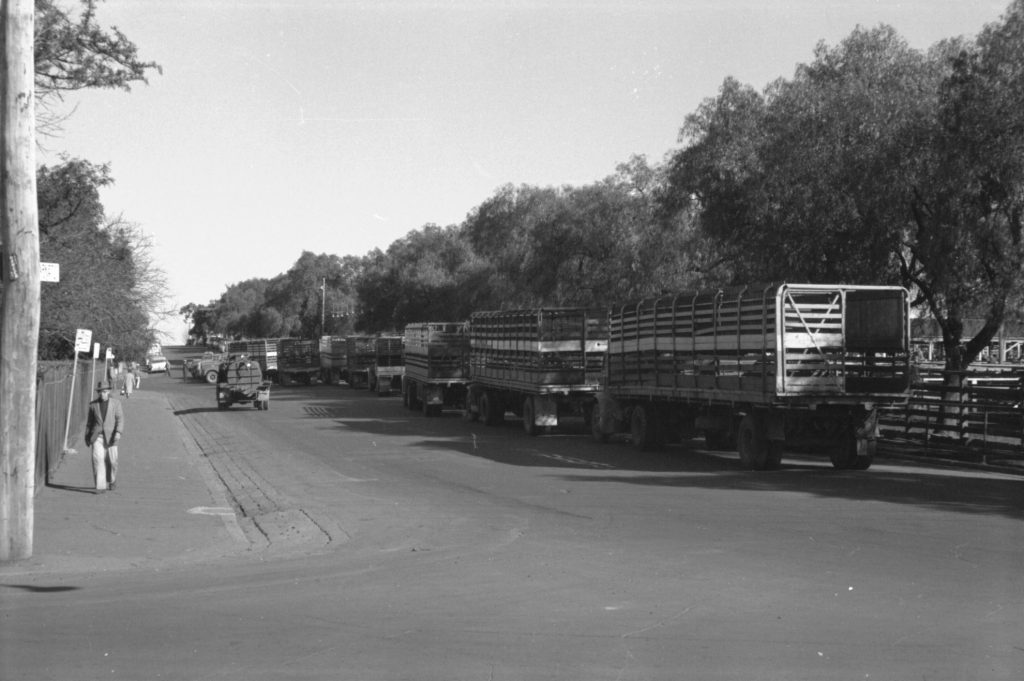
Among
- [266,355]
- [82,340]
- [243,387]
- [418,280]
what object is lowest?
[243,387]

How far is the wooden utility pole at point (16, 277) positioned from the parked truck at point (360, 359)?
5034 centimetres

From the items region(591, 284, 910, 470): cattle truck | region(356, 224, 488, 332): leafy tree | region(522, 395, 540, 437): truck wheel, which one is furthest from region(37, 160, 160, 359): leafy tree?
region(356, 224, 488, 332): leafy tree

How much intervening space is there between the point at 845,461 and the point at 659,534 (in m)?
8.38

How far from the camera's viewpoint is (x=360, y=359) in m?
65.4

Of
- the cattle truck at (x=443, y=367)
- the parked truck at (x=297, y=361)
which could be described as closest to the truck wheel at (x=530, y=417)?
the cattle truck at (x=443, y=367)

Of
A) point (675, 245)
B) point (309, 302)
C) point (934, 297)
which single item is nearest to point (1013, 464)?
point (934, 297)

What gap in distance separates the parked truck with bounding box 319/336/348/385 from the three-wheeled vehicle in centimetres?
2805

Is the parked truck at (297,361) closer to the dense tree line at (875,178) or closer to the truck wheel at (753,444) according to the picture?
the dense tree line at (875,178)

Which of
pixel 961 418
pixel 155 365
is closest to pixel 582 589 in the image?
pixel 961 418

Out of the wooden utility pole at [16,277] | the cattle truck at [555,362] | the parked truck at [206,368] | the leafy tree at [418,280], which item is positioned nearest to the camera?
the wooden utility pole at [16,277]

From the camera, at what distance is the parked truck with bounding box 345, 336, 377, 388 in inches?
2542

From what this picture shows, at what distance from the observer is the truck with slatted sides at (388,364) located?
5678 centimetres

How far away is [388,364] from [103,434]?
40.2 meters

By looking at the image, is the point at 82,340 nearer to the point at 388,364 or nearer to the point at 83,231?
the point at 83,231
